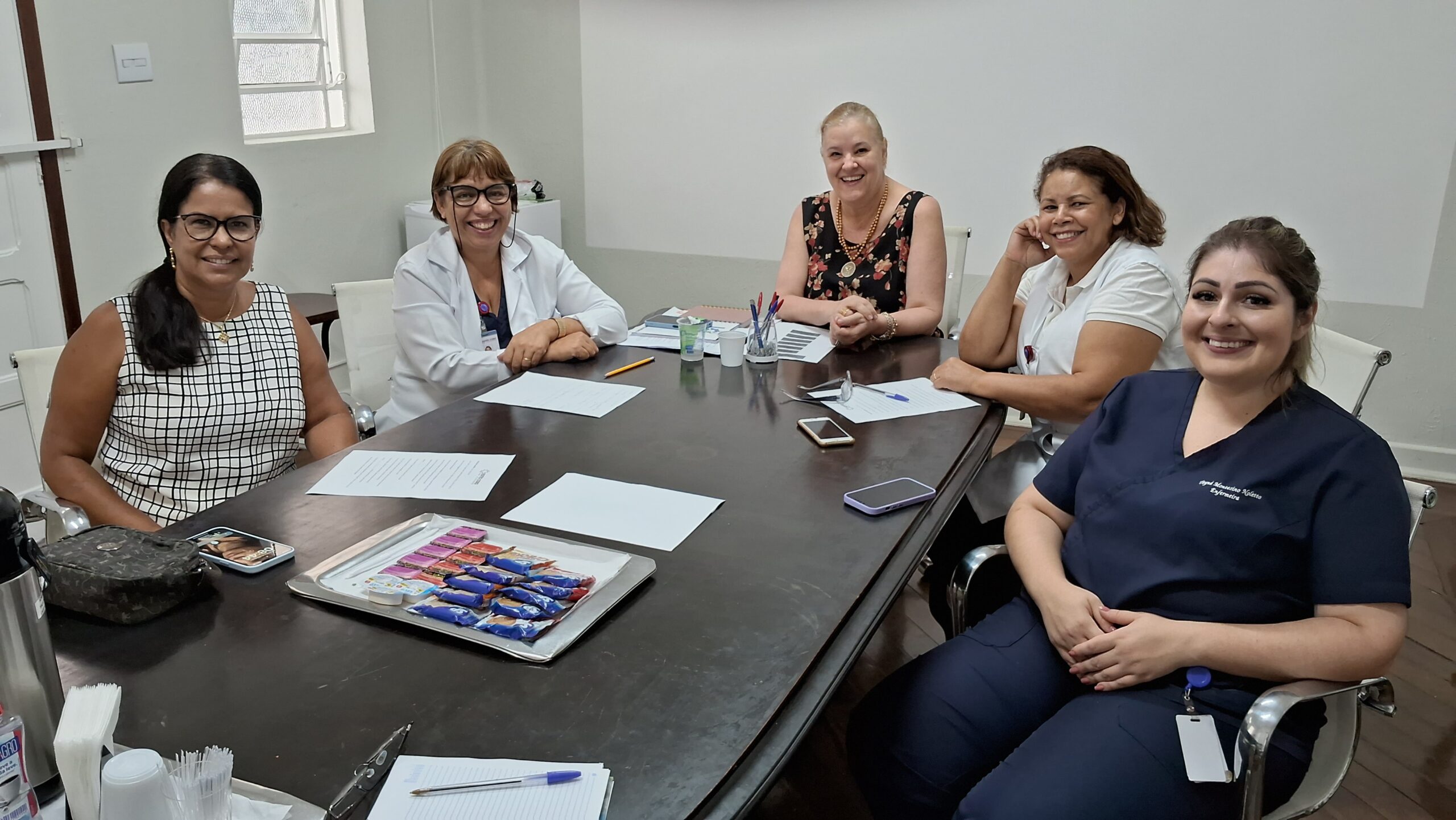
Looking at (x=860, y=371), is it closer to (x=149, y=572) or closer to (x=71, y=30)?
(x=149, y=572)

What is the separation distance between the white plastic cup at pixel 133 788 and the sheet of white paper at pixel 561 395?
4.07ft

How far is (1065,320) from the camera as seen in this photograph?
7.16ft

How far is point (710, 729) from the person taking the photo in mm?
983

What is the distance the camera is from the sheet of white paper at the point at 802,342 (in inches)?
96.0

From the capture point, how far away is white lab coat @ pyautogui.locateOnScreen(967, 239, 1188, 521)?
201 cm

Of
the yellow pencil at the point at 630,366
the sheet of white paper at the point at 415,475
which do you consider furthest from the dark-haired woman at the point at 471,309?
the sheet of white paper at the point at 415,475

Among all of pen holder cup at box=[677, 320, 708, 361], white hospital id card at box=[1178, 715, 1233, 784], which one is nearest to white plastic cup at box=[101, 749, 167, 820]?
white hospital id card at box=[1178, 715, 1233, 784]

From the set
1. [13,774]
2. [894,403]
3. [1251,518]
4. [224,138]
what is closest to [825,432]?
[894,403]

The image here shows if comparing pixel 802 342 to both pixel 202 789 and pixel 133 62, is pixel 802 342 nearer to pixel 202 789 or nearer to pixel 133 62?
pixel 202 789

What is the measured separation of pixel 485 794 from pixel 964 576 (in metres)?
1.01

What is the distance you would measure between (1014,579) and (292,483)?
1333mm

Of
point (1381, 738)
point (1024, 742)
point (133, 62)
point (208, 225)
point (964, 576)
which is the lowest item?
point (1381, 738)

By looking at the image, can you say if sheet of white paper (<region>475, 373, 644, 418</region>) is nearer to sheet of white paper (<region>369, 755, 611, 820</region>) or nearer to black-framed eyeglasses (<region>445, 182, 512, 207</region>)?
black-framed eyeglasses (<region>445, 182, 512, 207</region>)

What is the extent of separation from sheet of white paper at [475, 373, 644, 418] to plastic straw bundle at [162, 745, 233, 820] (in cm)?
119
